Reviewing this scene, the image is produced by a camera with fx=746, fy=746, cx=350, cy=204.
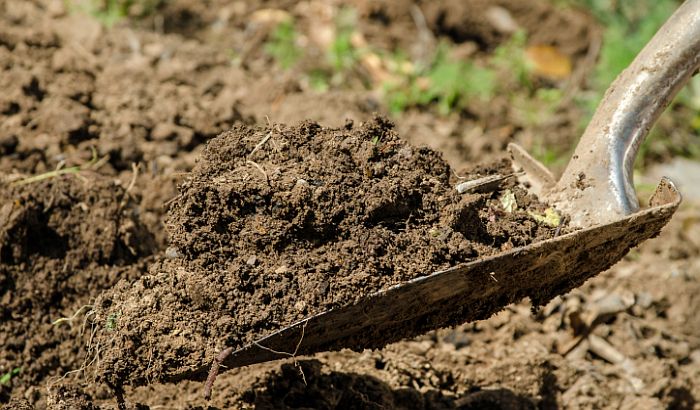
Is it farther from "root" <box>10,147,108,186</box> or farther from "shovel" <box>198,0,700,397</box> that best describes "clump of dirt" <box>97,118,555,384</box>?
"root" <box>10,147,108,186</box>

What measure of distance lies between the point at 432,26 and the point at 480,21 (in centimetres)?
36

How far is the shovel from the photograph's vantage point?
2205 mm

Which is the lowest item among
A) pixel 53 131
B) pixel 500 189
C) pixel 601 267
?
pixel 53 131

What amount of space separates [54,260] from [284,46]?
98.2 inches

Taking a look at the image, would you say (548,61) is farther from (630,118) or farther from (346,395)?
(346,395)

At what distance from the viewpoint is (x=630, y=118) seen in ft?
8.55

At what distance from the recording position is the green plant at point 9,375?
107 inches

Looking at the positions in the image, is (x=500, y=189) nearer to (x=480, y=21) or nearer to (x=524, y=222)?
(x=524, y=222)

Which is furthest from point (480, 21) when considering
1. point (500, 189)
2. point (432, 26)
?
point (500, 189)

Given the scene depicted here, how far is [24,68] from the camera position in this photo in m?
3.84

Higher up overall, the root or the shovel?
the shovel

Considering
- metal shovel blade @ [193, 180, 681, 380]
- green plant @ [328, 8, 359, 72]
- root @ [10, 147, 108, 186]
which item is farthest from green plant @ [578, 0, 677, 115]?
root @ [10, 147, 108, 186]

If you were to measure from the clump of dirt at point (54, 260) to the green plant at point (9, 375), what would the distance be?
1 cm

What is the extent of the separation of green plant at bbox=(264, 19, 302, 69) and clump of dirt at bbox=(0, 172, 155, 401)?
6.82ft
